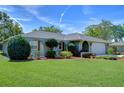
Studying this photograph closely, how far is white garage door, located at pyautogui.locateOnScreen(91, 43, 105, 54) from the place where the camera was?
88.5ft

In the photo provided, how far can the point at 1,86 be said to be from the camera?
798 centimetres

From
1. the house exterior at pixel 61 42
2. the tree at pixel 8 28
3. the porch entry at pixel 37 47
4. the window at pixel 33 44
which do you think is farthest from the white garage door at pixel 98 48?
the tree at pixel 8 28

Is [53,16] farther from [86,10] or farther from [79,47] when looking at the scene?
[79,47]

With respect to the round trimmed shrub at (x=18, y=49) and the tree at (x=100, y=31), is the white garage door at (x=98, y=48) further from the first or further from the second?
the round trimmed shrub at (x=18, y=49)

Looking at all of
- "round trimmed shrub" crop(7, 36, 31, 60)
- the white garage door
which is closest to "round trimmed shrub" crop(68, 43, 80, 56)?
the white garage door

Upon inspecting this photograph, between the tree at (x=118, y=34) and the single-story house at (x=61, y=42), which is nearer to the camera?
the single-story house at (x=61, y=42)

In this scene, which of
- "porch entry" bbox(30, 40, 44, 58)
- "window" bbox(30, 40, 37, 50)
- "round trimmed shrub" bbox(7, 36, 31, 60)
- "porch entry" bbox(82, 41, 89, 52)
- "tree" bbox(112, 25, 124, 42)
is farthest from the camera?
"tree" bbox(112, 25, 124, 42)

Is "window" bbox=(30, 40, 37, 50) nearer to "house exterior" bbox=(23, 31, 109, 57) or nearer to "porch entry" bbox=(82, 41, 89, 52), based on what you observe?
"house exterior" bbox=(23, 31, 109, 57)

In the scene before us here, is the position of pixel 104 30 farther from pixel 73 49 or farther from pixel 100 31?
pixel 73 49

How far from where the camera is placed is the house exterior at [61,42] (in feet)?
70.8

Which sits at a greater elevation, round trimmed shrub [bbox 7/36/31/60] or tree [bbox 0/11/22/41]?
tree [bbox 0/11/22/41]

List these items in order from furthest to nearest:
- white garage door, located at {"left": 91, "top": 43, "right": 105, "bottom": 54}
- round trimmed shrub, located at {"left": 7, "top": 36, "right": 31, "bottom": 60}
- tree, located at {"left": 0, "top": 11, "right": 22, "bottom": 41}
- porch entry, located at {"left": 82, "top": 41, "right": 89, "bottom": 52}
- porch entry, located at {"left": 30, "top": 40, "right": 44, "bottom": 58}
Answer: white garage door, located at {"left": 91, "top": 43, "right": 105, "bottom": 54}, porch entry, located at {"left": 82, "top": 41, "right": 89, "bottom": 52}, tree, located at {"left": 0, "top": 11, "right": 22, "bottom": 41}, porch entry, located at {"left": 30, "top": 40, "right": 44, "bottom": 58}, round trimmed shrub, located at {"left": 7, "top": 36, "right": 31, "bottom": 60}

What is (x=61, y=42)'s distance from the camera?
24.0 metres

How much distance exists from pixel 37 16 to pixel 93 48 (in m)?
10.1
